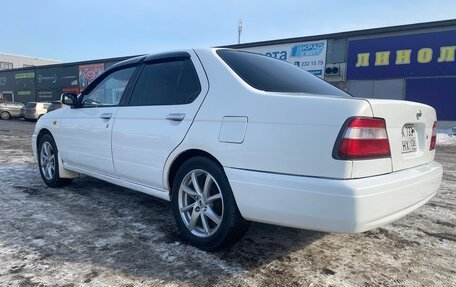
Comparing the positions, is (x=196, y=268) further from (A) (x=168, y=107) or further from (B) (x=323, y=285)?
(A) (x=168, y=107)

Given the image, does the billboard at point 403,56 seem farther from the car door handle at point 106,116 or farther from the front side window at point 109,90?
the car door handle at point 106,116

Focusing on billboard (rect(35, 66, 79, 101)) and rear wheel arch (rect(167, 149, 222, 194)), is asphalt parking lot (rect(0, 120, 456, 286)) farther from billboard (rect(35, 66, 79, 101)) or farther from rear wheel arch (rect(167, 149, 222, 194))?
billboard (rect(35, 66, 79, 101))

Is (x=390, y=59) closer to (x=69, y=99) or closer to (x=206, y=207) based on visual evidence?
(x=69, y=99)

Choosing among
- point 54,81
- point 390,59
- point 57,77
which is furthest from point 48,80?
point 390,59

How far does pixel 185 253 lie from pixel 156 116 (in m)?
Answer: 1.20

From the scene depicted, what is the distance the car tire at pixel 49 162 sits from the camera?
482 centimetres

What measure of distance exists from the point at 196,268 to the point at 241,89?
1.33 meters

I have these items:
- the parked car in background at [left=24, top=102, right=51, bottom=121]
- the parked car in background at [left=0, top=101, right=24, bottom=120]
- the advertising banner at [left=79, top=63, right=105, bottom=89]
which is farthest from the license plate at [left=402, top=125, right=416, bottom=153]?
the advertising banner at [left=79, top=63, right=105, bottom=89]

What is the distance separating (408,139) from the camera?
264 cm

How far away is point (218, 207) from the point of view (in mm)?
2881

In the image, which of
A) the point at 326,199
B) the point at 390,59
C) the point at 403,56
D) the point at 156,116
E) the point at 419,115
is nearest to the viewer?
the point at 326,199


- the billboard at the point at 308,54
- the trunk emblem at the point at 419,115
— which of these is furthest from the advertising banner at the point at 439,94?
the trunk emblem at the point at 419,115

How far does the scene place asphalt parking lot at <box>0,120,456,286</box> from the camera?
2461 millimetres

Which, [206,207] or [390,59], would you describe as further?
[390,59]
